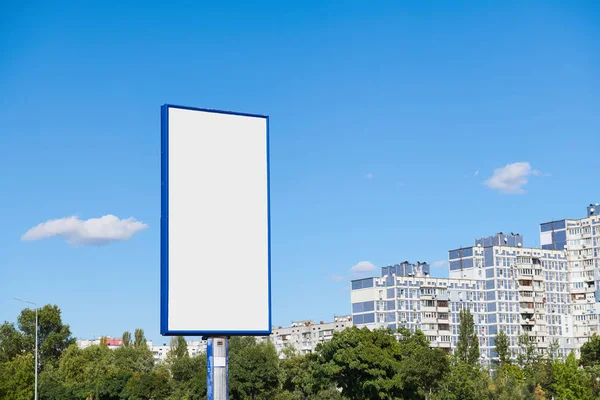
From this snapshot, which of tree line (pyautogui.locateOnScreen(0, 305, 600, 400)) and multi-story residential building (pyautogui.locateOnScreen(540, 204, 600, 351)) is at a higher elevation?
multi-story residential building (pyautogui.locateOnScreen(540, 204, 600, 351))

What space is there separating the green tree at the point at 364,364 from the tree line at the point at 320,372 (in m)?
0.06

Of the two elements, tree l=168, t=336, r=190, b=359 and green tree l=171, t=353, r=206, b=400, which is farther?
tree l=168, t=336, r=190, b=359

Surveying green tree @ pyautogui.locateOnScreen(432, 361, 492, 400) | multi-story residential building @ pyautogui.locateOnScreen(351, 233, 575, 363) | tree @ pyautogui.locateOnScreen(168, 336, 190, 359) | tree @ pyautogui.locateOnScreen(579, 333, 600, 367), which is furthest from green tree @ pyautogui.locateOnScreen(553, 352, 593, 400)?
tree @ pyautogui.locateOnScreen(168, 336, 190, 359)

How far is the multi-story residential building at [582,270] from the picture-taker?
88312 millimetres

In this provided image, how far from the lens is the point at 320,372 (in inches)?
1911

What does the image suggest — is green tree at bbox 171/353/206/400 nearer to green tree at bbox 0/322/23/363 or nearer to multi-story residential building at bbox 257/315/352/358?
green tree at bbox 0/322/23/363

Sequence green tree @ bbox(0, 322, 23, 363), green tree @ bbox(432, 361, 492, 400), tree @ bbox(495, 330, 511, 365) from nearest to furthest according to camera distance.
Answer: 1. green tree @ bbox(432, 361, 492, 400)
2. tree @ bbox(495, 330, 511, 365)
3. green tree @ bbox(0, 322, 23, 363)

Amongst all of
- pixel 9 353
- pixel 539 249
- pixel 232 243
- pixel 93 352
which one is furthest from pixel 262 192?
pixel 539 249

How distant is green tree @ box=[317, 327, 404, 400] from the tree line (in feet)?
0.19

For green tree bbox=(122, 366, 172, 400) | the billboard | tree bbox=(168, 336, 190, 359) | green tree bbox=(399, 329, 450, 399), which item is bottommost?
green tree bbox=(122, 366, 172, 400)

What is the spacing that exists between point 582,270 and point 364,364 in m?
52.9

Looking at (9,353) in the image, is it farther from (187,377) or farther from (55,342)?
(187,377)

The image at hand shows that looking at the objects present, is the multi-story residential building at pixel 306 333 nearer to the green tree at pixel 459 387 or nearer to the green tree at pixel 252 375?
the green tree at pixel 252 375

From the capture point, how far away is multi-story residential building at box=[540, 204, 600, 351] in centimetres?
8831
